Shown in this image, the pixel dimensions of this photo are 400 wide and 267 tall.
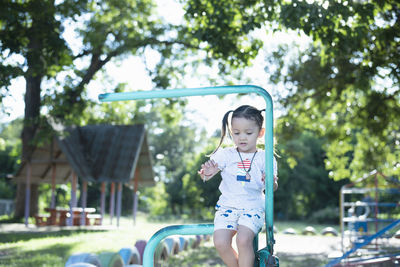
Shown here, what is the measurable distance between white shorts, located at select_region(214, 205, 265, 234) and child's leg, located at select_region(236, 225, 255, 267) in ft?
0.12

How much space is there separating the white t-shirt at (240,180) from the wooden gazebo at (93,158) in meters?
15.1

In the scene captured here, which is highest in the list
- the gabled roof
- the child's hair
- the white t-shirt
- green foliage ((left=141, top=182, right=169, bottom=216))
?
the gabled roof

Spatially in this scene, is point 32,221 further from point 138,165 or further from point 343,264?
point 343,264

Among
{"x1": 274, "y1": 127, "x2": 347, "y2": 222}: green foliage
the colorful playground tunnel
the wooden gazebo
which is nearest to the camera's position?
the colorful playground tunnel

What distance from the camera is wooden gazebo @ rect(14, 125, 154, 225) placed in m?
18.4

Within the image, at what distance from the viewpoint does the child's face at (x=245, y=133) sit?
311cm

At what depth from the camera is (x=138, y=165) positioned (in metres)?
22.3

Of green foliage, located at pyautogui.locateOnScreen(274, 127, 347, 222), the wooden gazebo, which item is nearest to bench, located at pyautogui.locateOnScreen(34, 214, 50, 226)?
the wooden gazebo

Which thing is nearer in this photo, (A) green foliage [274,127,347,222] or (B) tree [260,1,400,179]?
(B) tree [260,1,400,179]

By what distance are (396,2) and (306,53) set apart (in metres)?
4.95

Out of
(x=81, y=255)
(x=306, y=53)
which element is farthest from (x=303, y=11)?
(x=306, y=53)

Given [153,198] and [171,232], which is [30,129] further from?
[153,198]

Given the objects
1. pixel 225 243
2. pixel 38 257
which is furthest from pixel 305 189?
pixel 225 243

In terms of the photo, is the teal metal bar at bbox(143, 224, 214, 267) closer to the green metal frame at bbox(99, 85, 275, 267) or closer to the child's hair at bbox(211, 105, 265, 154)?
the green metal frame at bbox(99, 85, 275, 267)
